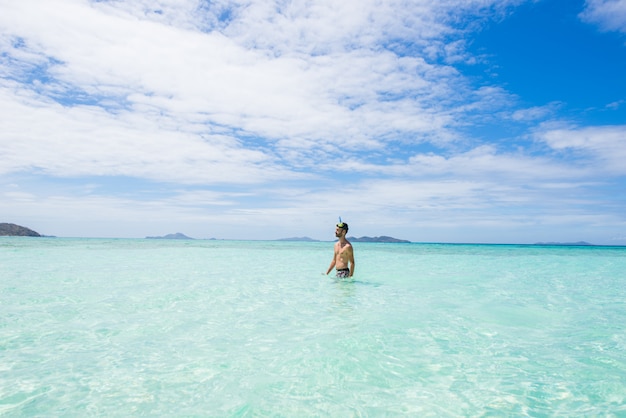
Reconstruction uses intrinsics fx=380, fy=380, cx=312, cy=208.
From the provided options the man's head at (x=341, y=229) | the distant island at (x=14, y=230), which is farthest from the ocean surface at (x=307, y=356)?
the distant island at (x=14, y=230)

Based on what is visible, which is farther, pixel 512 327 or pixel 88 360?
pixel 512 327

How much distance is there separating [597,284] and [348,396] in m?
14.6

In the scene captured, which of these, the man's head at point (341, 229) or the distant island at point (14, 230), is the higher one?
the distant island at point (14, 230)

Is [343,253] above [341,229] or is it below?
below

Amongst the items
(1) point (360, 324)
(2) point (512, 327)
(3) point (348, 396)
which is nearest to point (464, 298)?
(2) point (512, 327)

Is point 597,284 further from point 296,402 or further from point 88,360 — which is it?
point 88,360

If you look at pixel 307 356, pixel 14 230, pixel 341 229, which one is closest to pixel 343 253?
pixel 341 229

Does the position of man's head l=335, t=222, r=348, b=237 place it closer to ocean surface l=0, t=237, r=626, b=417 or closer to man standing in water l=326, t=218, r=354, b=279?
man standing in water l=326, t=218, r=354, b=279

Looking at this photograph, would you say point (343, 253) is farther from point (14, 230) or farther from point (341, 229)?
point (14, 230)

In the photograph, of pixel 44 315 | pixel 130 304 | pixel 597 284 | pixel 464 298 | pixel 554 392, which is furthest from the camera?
pixel 597 284

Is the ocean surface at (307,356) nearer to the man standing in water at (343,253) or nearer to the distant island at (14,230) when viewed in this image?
the man standing in water at (343,253)

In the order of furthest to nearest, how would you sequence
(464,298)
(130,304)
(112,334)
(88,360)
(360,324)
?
(464,298) < (130,304) < (360,324) < (112,334) < (88,360)

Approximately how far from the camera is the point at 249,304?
9.09 metres

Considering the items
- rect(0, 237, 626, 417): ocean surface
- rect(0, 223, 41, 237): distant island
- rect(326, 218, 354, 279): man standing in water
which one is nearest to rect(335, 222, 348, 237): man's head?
rect(326, 218, 354, 279): man standing in water
